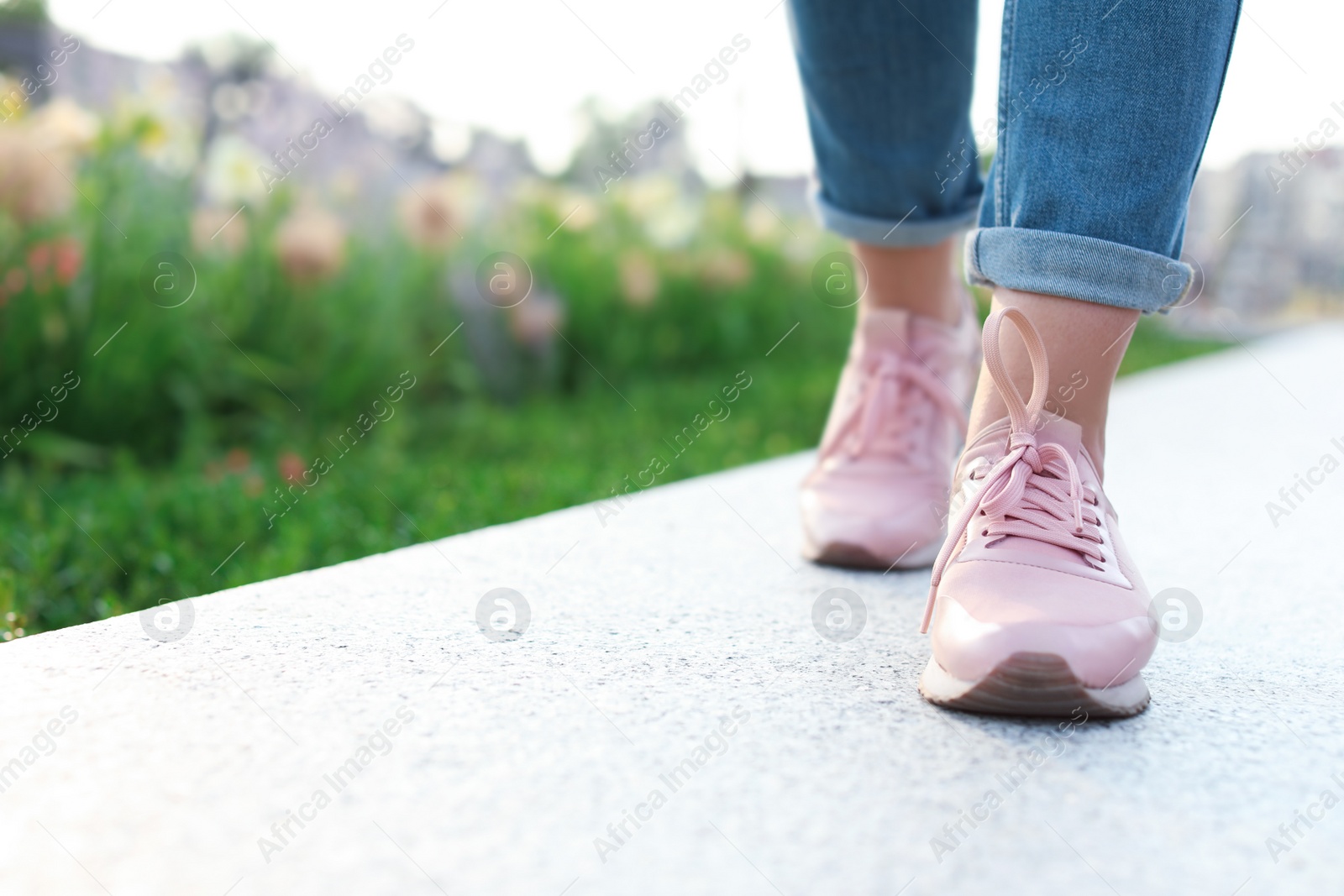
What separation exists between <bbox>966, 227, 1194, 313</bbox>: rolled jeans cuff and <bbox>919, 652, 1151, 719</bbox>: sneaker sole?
0.28 metres

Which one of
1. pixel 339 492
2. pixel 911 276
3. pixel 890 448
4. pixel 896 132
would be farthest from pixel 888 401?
pixel 339 492

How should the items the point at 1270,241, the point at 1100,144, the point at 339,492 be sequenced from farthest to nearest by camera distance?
the point at 1270,241, the point at 339,492, the point at 1100,144

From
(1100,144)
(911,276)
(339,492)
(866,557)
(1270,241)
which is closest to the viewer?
(1100,144)

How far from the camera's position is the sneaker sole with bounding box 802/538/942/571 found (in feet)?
3.92

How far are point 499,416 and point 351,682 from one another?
2118 millimetres

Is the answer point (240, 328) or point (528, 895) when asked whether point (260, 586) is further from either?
point (240, 328)

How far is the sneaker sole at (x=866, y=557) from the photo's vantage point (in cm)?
120

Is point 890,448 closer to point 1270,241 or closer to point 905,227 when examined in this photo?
point 905,227

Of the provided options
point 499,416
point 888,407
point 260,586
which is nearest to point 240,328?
point 499,416

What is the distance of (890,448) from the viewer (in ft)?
4.07

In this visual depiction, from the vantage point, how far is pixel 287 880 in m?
0.56

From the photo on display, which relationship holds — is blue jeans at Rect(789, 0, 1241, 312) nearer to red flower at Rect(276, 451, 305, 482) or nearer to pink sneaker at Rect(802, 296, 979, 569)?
pink sneaker at Rect(802, 296, 979, 569)

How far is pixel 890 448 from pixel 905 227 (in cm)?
26

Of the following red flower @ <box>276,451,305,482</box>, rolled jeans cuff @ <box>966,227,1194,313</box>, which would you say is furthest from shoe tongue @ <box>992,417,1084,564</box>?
red flower @ <box>276,451,305,482</box>
